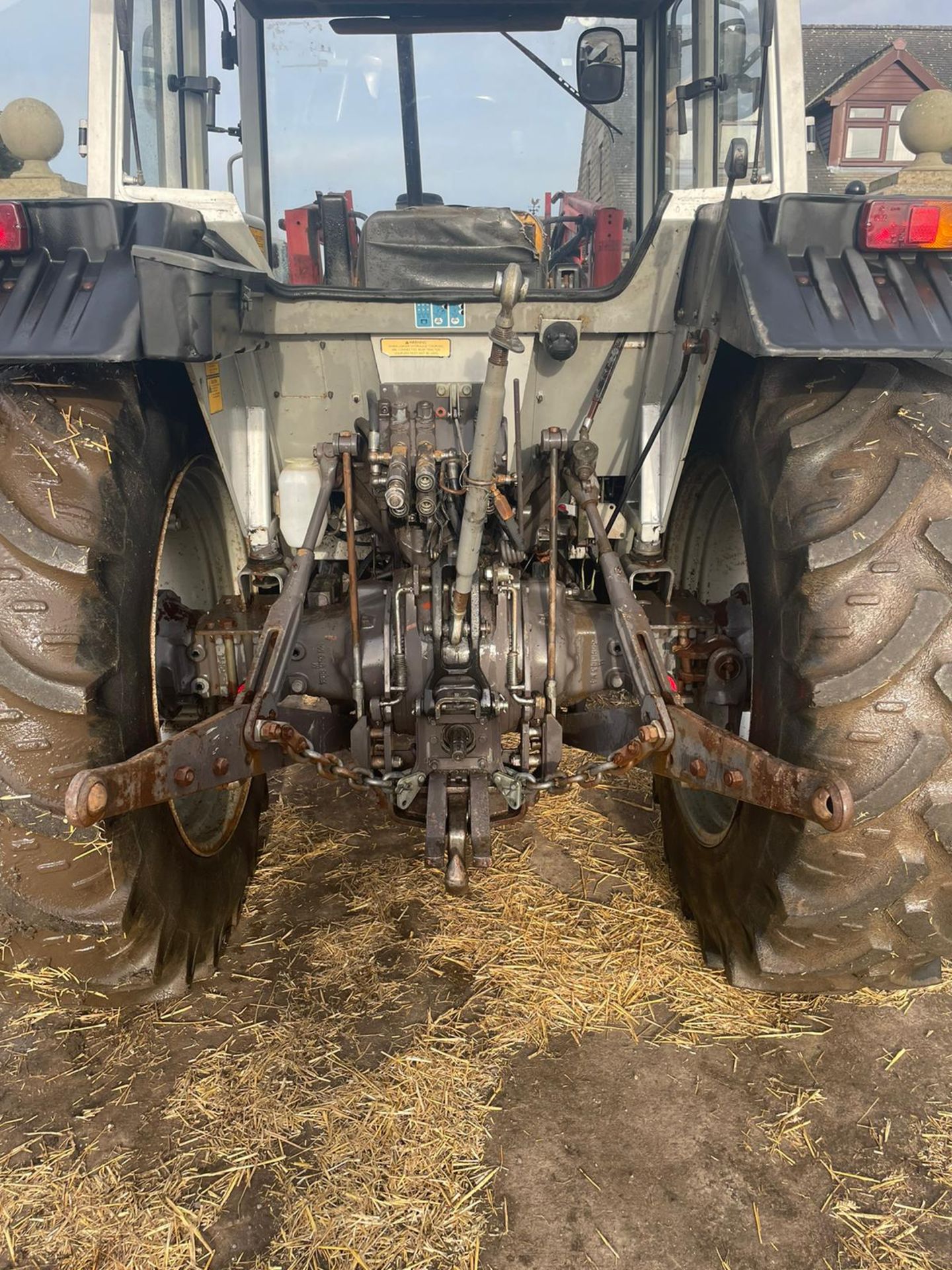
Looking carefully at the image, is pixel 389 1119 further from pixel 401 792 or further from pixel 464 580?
pixel 464 580

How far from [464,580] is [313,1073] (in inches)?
48.9

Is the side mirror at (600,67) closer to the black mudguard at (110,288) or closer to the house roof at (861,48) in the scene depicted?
the black mudguard at (110,288)

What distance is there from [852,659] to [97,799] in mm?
1508

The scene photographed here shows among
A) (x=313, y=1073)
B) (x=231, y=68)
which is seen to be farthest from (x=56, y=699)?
(x=231, y=68)

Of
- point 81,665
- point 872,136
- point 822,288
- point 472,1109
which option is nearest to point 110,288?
point 81,665

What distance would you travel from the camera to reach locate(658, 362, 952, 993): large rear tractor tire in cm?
185

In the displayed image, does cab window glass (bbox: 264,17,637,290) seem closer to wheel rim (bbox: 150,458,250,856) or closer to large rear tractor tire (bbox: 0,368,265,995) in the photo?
wheel rim (bbox: 150,458,250,856)

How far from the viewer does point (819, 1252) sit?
1.71 metres

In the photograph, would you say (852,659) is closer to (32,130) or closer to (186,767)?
(186,767)

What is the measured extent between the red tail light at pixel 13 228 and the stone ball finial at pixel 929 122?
137 inches

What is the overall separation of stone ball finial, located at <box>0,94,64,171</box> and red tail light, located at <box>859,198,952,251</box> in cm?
248

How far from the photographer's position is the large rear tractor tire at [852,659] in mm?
1847

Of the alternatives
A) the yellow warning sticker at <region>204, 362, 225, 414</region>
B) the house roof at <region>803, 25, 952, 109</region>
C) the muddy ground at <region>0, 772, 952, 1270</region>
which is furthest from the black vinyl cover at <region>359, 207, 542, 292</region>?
the house roof at <region>803, 25, 952, 109</region>

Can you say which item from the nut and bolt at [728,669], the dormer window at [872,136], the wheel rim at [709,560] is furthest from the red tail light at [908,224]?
the dormer window at [872,136]
